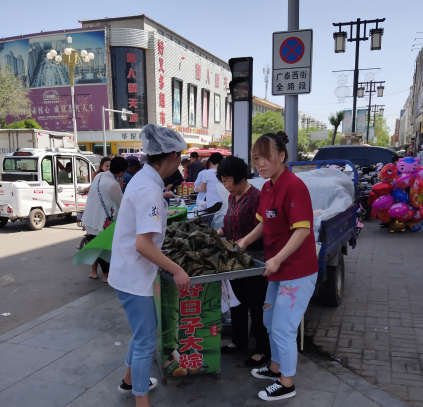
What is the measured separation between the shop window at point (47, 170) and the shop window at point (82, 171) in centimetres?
77

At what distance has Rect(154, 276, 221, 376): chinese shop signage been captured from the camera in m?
2.86

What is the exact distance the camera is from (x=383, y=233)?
31.4ft

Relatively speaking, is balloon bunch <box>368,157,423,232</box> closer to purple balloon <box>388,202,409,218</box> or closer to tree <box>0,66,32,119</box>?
purple balloon <box>388,202,409,218</box>

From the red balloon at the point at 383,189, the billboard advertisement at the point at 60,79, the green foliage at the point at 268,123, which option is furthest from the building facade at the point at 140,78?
the red balloon at the point at 383,189

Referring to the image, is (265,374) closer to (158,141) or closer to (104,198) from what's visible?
(158,141)

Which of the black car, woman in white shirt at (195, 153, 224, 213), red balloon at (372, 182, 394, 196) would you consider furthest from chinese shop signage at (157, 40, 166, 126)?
woman in white shirt at (195, 153, 224, 213)

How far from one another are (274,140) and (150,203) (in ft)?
3.22

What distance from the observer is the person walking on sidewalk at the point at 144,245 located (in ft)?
7.40

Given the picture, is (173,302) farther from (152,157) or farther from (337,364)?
(337,364)

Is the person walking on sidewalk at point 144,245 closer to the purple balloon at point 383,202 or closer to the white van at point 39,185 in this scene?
the purple balloon at point 383,202

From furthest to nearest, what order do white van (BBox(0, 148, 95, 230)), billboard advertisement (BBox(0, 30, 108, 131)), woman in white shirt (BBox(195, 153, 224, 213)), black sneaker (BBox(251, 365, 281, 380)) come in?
1. billboard advertisement (BBox(0, 30, 108, 131))
2. white van (BBox(0, 148, 95, 230))
3. woman in white shirt (BBox(195, 153, 224, 213))
4. black sneaker (BBox(251, 365, 281, 380))

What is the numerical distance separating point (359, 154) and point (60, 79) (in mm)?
34506

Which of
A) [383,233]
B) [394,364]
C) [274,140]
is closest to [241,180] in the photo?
[274,140]

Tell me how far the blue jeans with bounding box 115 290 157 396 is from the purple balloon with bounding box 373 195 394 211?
8099 millimetres
